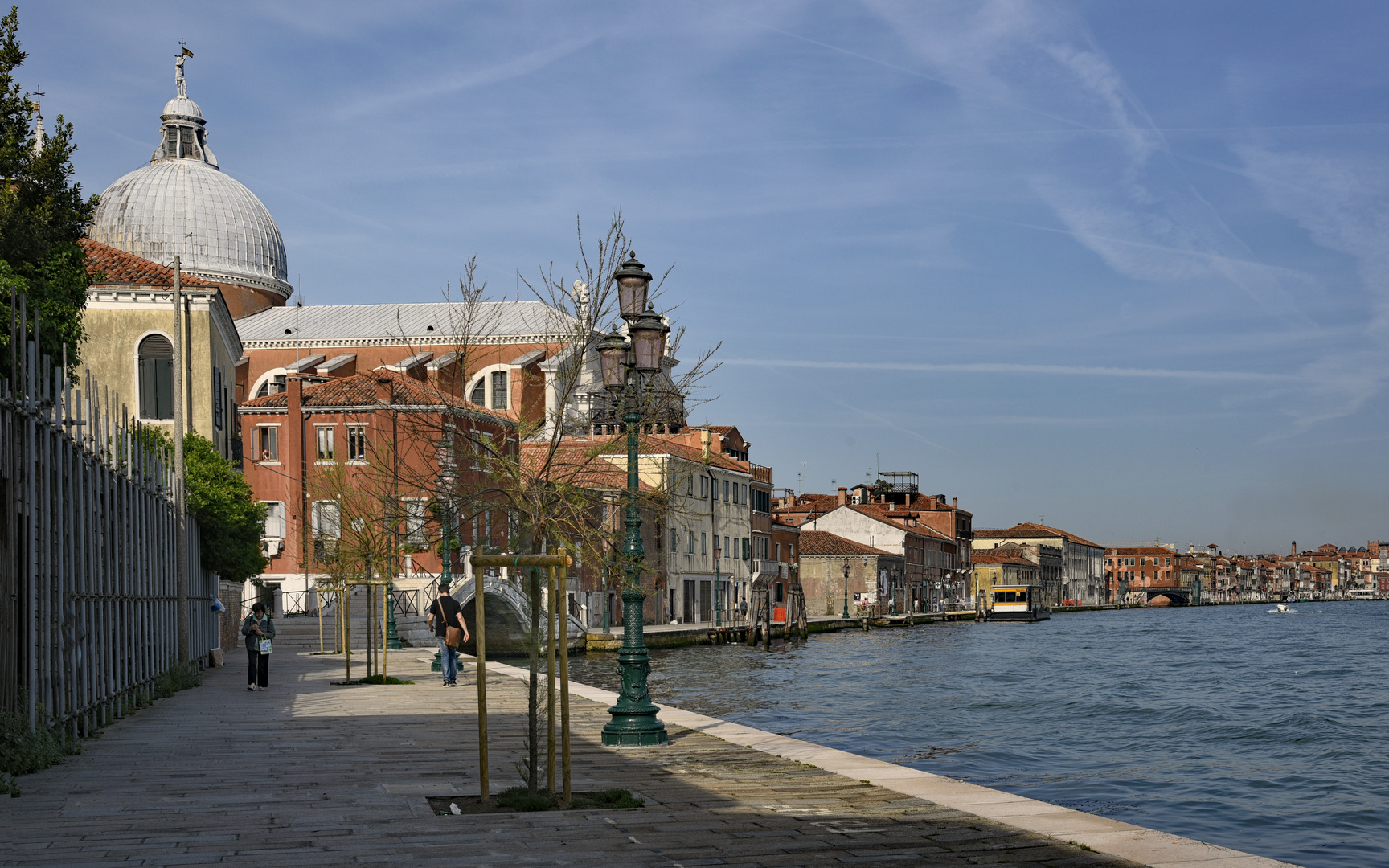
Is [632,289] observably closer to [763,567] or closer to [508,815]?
[508,815]

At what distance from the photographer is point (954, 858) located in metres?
7.31

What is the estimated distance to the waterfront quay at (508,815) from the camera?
7352 millimetres

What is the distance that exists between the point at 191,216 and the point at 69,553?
61845 mm

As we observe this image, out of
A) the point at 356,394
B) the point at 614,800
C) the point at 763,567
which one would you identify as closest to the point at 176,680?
the point at 614,800

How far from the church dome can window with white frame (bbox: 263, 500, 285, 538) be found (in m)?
22.8

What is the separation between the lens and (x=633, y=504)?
13055mm

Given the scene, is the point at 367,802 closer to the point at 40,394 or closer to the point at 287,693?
the point at 40,394

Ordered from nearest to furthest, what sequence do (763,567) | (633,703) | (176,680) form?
1. (633,703)
2. (176,680)
3. (763,567)

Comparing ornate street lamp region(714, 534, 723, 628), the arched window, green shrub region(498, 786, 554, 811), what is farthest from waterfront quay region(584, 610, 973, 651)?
green shrub region(498, 786, 554, 811)

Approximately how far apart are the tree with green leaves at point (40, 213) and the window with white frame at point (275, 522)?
25.5 metres

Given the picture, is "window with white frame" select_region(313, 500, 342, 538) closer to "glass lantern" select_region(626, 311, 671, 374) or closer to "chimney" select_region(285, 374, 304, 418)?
"chimney" select_region(285, 374, 304, 418)

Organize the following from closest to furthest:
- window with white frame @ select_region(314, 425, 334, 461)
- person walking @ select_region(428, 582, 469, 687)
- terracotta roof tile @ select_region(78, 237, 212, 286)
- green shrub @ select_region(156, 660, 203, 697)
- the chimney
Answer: green shrub @ select_region(156, 660, 203, 697), person walking @ select_region(428, 582, 469, 687), terracotta roof tile @ select_region(78, 237, 212, 286), window with white frame @ select_region(314, 425, 334, 461), the chimney

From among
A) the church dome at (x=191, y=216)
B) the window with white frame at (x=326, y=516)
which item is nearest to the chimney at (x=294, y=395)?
the window with white frame at (x=326, y=516)

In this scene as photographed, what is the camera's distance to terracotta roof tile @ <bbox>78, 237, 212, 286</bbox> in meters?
39.2
